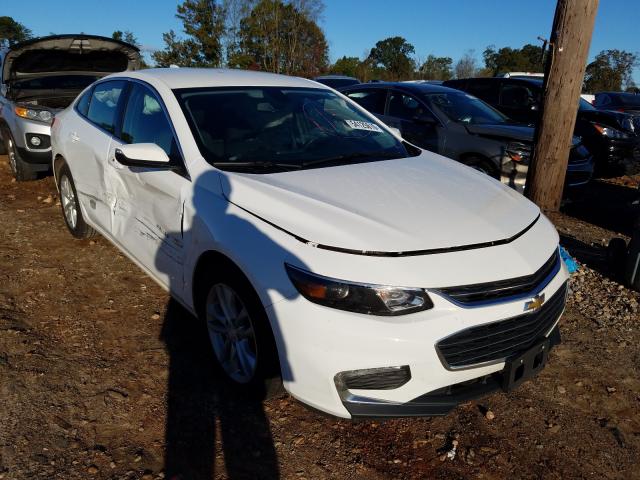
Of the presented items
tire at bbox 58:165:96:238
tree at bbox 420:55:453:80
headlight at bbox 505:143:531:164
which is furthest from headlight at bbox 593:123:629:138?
tree at bbox 420:55:453:80

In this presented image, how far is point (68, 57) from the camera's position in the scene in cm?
764

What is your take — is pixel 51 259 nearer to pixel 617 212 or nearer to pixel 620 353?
pixel 620 353

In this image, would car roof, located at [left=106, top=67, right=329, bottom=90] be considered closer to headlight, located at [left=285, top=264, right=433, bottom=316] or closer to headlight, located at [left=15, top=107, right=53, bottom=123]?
headlight, located at [left=285, top=264, right=433, bottom=316]

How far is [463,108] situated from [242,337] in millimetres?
5444

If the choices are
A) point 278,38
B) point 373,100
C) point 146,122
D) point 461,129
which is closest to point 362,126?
point 146,122

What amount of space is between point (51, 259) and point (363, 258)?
140 inches

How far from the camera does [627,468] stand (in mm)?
2471

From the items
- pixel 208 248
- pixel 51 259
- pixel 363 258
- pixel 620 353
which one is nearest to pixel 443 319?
pixel 363 258

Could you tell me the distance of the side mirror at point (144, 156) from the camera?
9.80 ft

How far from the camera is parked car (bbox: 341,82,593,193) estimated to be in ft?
20.5

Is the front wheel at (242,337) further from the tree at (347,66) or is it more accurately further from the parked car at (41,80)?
the tree at (347,66)

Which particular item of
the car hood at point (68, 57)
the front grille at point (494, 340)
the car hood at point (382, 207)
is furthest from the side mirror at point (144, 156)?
the car hood at point (68, 57)

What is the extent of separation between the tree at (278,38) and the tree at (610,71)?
1872 centimetres

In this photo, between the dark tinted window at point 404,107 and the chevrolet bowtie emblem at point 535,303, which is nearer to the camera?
the chevrolet bowtie emblem at point 535,303
